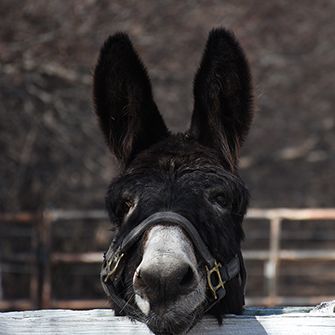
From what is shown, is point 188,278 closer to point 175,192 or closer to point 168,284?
point 168,284

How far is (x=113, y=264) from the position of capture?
9.52 feet

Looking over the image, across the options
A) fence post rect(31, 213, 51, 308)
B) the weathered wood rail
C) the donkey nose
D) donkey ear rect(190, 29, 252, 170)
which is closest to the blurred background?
fence post rect(31, 213, 51, 308)

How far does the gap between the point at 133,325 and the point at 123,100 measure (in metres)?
1.15

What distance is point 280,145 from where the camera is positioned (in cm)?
1644

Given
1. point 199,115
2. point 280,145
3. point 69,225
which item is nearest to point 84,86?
point 69,225

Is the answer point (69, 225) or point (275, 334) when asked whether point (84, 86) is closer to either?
point (69, 225)

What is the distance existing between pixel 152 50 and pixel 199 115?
30.1 feet

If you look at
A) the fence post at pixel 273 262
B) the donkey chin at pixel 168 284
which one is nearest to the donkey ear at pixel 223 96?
the donkey chin at pixel 168 284

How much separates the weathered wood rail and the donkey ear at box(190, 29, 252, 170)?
0.87 m

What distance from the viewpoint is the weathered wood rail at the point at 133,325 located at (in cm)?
263

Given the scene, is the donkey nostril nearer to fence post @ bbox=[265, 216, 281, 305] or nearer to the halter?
the halter

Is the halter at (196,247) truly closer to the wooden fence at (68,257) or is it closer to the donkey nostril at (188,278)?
the donkey nostril at (188,278)

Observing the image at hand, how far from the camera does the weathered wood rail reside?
2635mm

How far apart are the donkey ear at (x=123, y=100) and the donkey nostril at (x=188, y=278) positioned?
927 mm
